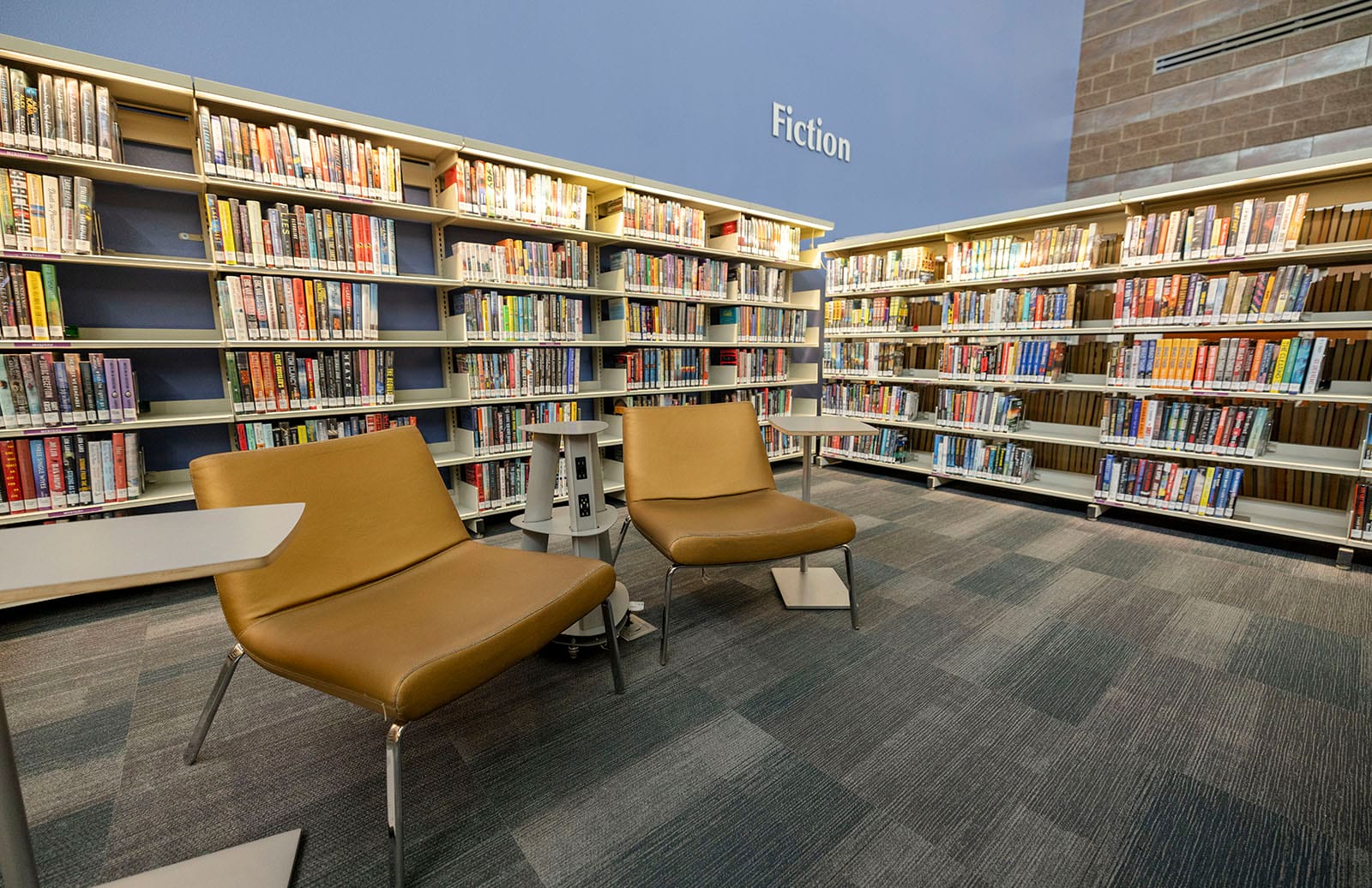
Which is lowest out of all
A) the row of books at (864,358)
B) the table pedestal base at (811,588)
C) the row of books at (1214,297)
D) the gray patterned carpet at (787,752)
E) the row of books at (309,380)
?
the gray patterned carpet at (787,752)

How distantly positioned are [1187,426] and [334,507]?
4150 mm

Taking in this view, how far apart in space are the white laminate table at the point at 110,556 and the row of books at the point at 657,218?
2.99 metres

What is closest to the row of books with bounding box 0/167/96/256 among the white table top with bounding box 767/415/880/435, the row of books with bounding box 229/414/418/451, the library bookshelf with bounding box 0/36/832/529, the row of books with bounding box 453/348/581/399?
the library bookshelf with bounding box 0/36/832/529

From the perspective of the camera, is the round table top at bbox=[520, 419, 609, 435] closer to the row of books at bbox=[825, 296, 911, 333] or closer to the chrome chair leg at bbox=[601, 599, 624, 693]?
the chrome chair leg at bbox=[601, 599, 624, 693]

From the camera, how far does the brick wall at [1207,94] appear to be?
532cm

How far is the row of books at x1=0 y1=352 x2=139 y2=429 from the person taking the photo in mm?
2178

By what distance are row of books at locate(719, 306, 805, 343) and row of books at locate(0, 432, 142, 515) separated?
11.3ft

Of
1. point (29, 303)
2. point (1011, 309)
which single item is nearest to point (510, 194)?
point (29, 303)

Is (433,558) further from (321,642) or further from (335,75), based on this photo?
(335,75)

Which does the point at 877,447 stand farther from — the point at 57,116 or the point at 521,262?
the point at 57,116

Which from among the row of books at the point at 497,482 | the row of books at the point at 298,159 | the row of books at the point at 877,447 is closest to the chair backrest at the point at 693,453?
the row of books at the point at 497,482

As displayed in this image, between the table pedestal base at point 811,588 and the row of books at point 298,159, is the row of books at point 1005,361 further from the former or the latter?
the row of books at point 298,159

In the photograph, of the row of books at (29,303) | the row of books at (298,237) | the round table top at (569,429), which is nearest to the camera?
the round table top at (569,429)

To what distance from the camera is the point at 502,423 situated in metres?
3.34
